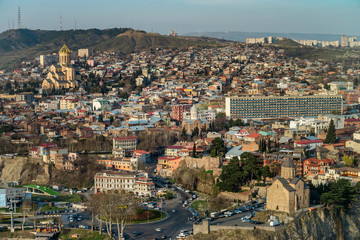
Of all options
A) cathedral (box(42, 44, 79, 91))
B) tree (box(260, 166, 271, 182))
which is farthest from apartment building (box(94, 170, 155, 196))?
cathedral (box(42, 44, 79, 91))

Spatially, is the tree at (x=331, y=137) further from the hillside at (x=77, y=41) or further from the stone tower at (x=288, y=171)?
the hillside at (x=77, y=41)

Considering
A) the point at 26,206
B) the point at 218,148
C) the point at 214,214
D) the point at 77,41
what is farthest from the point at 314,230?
the point at 77,41

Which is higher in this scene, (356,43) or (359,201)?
(356,43)

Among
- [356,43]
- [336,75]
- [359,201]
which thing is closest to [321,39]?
[356,43]

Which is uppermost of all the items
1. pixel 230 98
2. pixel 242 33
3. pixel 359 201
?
pixel 242 33

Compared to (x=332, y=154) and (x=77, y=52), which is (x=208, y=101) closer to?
(x=332, y=154)

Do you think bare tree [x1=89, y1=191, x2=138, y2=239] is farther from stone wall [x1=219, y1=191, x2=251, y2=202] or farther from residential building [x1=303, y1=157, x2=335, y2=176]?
residential building [x1=303, y1=157, x2=335, y2=176]

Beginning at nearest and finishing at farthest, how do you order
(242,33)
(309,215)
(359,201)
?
(309,215) < (359,201) < (242,33)
